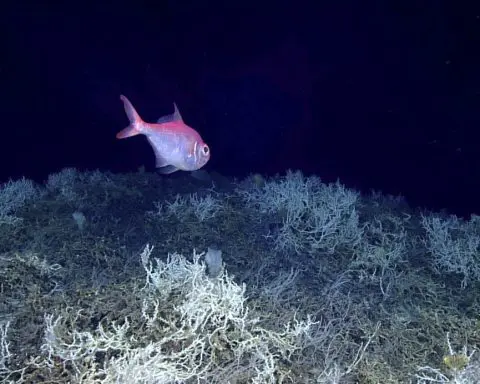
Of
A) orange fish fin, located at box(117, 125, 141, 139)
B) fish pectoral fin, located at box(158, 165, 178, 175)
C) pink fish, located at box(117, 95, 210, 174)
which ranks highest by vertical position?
orange fish fin, located at box(117, 125, 141, 139)

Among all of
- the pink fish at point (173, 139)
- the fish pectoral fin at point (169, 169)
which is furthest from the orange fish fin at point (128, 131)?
the fish pectoral fin at point (169, 169)

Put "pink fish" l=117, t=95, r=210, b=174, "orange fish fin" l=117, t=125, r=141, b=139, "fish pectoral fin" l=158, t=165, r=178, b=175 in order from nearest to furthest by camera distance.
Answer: "orange fish fin" l=117, t=125, r=141, b=139, "pink fish" l=117, t=95, r=210, b=174, "fish pectoral fin" l=158, t=165, r=178, b=175

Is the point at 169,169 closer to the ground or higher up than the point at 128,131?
closer to the ground

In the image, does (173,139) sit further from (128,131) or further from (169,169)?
(169,169)

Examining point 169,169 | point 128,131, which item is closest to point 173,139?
point 128,131

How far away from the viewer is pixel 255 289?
410 cm

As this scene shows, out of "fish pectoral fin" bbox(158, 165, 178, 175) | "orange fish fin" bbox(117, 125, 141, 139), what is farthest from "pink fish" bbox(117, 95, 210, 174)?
"fish pectoral fin" bbox(158, 165, 178, 175)

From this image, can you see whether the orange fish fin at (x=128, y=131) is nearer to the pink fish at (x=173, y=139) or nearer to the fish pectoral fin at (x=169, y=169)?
the pink fish at (x=173, y=139)

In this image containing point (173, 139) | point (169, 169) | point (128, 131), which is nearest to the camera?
point (128, 131)

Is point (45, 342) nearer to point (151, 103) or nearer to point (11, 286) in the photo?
point (11, 286)

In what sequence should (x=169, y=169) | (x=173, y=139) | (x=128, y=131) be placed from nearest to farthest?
(x=128, y=131)
(x=173, y=139)
(x=169, y=169)

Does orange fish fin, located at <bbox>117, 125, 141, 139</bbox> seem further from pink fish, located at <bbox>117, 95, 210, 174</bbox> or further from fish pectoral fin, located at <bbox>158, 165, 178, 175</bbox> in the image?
fish pectoral fin, located at <bbox>158, 165, 178, 175</bbox>

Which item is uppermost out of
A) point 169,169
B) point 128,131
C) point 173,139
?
point 128,131

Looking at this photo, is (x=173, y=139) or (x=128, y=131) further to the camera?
(x=173, y=139)
